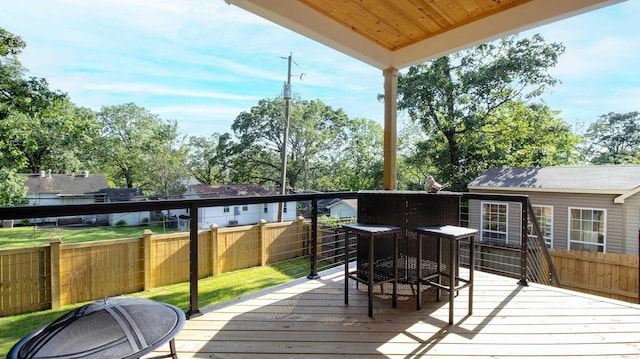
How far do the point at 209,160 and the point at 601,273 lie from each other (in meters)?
17.1

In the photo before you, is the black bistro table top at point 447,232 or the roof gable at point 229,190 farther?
the roof gable at point 229,190

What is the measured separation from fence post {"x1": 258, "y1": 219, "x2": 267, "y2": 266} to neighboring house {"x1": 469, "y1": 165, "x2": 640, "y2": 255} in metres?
5.87

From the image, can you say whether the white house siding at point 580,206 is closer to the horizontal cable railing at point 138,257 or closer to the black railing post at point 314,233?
the horizontal cable railing at point 138,257

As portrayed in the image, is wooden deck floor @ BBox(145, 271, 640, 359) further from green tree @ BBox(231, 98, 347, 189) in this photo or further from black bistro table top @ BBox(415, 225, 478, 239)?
green tree @ BBox(231, 98, 347, 189)

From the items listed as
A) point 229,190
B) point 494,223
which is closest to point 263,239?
point 494,223

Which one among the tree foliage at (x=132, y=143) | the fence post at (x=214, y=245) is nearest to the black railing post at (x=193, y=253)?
the fence post at (x=214, y=245)

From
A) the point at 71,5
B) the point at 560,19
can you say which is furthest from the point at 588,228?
the point at 71,5

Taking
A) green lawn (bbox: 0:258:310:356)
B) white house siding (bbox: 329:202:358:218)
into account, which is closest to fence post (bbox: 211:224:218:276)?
green lawn (bbox: 0:258:310:356)

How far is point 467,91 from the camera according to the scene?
36.3 ft

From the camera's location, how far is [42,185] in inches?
557

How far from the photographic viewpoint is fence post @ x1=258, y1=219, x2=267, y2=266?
7.31 m

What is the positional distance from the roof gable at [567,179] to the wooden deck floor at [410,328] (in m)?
6.49

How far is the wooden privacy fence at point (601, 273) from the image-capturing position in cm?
577

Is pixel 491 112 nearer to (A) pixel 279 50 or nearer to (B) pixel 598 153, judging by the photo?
(A) pixel 279 50
